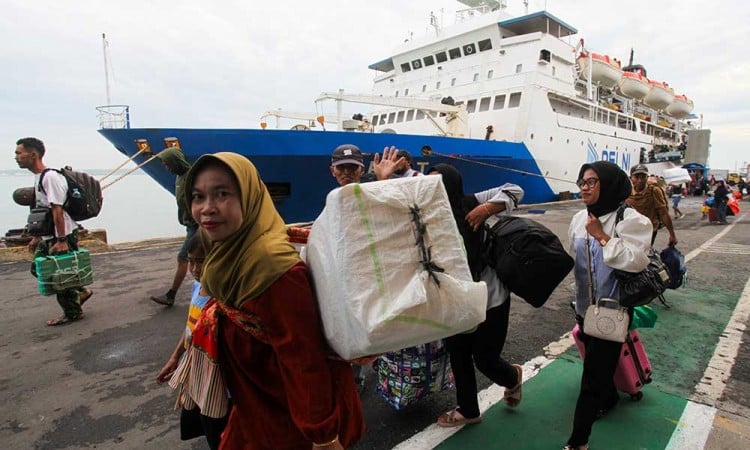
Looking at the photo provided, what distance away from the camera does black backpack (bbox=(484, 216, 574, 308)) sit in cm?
178

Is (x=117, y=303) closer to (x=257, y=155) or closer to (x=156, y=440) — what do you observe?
(x=156, y=440)

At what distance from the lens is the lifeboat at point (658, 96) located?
23.1m

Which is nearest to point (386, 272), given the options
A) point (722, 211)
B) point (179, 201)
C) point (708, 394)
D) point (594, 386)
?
point (594, 386)

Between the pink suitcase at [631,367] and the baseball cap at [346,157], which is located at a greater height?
the baseball cap at [346,157]

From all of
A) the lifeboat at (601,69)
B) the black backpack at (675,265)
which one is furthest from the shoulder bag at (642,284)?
the lifeboat at (601,69)

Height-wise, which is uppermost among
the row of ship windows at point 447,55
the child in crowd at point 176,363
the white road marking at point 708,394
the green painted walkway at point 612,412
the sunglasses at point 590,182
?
the row of ship windows at point 447,55

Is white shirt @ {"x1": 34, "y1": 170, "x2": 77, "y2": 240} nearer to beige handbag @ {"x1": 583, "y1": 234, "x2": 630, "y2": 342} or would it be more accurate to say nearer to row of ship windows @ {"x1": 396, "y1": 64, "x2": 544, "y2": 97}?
beige handbag @ {"x1": 583, "y1": 234, "x2": 630, "y2": 342}

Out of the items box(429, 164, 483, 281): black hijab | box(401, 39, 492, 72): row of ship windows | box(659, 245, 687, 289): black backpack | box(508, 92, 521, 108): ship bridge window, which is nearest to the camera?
box(429, 164, 483, 281): black hijab

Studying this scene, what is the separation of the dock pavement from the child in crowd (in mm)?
737

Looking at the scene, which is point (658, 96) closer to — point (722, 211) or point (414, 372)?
point (722, 211)

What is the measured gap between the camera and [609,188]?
188 cm

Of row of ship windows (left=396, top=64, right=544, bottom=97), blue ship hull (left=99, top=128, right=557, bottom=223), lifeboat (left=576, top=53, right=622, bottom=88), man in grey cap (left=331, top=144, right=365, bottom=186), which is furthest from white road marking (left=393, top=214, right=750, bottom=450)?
lifeboat (left=576, top=53, right=622, bottom=88)

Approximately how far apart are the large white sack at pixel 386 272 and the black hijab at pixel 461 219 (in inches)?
33.7

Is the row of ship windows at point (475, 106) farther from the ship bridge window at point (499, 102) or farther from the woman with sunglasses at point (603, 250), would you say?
the woman with sunglasses at point (603, 250)
